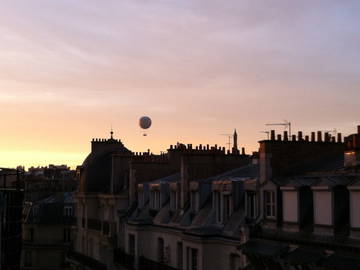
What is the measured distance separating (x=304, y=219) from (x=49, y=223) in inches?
1809

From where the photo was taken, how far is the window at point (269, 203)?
70.4 feet

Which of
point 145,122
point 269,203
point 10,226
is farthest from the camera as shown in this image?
point 145,122

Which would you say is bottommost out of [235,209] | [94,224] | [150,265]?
[150,265]

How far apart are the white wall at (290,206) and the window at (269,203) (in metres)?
0.80

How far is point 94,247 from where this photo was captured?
1759 inches

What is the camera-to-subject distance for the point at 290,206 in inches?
798

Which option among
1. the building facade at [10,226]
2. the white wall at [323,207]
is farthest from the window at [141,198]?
the white wall at [323,207]

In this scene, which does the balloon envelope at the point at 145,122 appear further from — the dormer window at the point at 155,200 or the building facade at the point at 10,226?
the building facade at the point at 10,226

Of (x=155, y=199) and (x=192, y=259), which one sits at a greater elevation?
(x=155, y=199)

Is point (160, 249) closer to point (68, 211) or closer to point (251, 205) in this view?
point (251, 205)

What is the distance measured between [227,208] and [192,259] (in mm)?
2669

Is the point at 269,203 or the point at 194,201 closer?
the point at 269,203

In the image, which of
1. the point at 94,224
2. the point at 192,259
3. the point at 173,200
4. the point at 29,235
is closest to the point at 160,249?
the point at 173,200

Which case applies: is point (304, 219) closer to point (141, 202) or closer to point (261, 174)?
point (261, 174)
